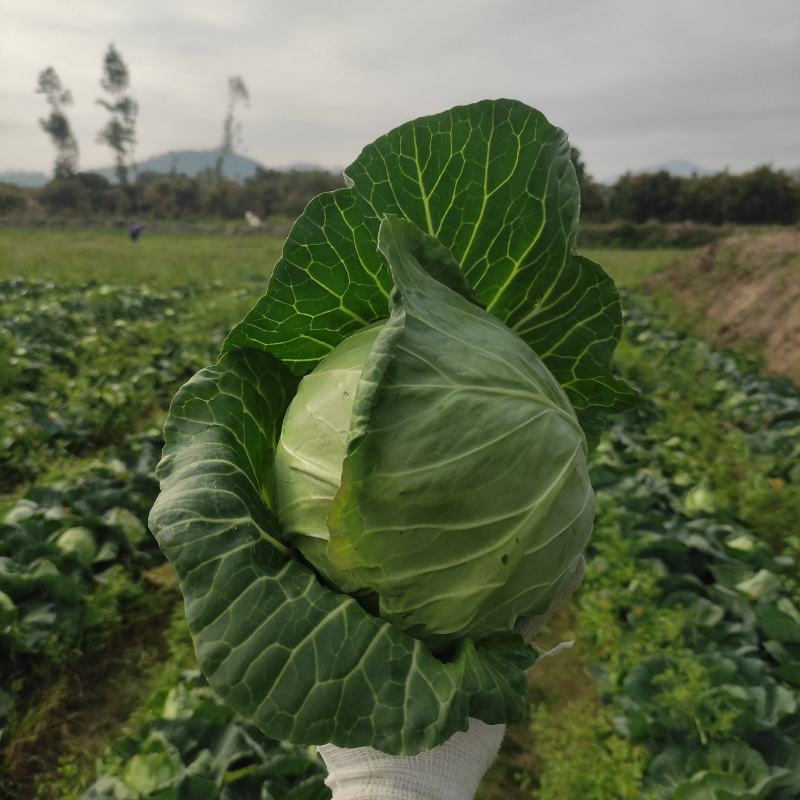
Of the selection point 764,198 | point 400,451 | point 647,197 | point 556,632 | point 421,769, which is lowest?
point 556,632

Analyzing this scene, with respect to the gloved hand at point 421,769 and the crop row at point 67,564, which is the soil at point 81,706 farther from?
the gloved hand at point 421,769

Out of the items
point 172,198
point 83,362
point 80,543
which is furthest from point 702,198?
point 80,543

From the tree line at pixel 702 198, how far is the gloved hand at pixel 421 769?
41548 millimetres

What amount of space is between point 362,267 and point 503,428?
573 millimetres

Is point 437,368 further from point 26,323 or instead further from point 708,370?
point 26,323

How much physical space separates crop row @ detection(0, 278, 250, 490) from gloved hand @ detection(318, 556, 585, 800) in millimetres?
5150

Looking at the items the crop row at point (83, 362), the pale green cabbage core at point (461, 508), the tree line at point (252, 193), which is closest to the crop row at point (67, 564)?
the crop row at point (83, 362)

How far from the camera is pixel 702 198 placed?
42656 mm

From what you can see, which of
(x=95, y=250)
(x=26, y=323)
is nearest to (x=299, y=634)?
(x=26, y=323)

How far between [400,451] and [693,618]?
3260 millimetres

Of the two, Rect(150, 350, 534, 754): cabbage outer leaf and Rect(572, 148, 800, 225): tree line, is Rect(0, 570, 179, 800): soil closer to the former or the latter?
Rect(150, 350, 534, 754): cabbage outer leaf

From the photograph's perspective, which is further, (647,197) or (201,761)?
(647,197)

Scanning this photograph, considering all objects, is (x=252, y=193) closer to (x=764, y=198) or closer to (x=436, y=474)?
(x=764, y=198)

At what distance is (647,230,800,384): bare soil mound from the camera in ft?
35.2
